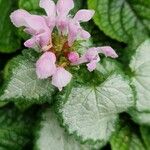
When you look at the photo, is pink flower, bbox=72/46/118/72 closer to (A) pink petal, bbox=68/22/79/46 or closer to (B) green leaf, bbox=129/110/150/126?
(A) pink petal, bbox=68/22/79/46

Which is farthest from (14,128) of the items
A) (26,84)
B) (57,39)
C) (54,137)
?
(57,39)

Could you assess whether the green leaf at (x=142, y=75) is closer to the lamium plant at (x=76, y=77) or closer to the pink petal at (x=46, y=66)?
the lamium plant at (x=76, y=77)

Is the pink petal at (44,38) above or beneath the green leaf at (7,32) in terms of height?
above

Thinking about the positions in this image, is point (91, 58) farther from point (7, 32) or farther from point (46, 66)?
point (7, 32)

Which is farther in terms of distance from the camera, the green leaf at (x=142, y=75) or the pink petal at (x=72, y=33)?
the green leaf at (x=142, y=75)

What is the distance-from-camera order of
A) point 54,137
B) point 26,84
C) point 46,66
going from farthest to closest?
1. point 54,137
2. point 26,84
3. point 46,66

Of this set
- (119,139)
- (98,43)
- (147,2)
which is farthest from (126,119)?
(147,2)

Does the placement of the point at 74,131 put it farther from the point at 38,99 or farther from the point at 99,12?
the point at 99,12

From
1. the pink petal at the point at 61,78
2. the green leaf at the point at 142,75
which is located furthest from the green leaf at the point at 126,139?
the pink petal at the point at 61,78
